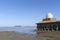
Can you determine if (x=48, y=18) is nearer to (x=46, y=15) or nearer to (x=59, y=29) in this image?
(x=46, y=15)

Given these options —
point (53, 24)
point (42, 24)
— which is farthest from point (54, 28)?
point (42, 24)

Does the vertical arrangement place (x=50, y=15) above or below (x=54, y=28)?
above

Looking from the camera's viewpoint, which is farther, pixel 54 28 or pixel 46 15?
pixel 46 15

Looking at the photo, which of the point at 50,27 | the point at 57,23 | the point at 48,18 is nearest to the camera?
the point at 57,23

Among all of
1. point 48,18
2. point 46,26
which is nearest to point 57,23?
point 46,26

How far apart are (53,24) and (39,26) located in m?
6.19

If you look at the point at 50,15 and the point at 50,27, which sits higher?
the point at 50,15

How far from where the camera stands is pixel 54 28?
45.4 metres

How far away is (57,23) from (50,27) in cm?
349

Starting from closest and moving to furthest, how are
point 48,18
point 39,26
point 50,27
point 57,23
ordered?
point 57,23, point 50,27, point 39,26, point 48,18

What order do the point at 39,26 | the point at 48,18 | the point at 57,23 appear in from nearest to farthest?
the point at 57,23 < the point at 39,26 < the point at 48,18

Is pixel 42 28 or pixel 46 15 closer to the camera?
pixel 42 28

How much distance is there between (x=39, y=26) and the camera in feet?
165

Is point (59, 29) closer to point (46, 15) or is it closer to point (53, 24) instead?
point (53, 24)
